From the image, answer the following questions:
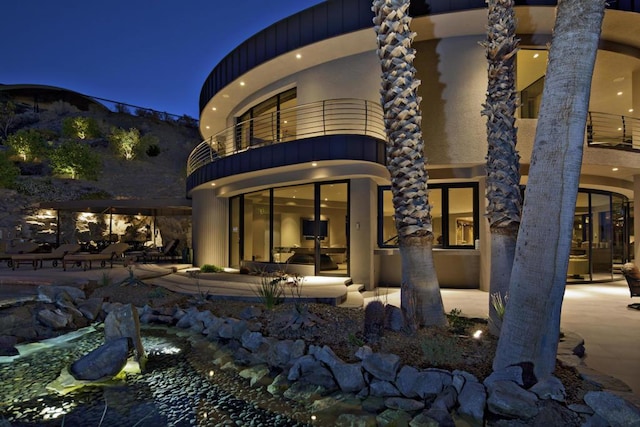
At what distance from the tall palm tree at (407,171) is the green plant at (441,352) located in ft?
1.75

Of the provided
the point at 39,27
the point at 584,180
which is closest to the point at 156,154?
the point at 584,180

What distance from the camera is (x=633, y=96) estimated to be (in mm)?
11727

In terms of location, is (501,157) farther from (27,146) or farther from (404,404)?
(27,146)

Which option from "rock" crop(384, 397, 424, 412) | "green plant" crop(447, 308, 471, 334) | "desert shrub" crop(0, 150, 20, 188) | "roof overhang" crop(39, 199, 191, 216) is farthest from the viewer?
"desert shrub" crop(0, 150, 20, 188)

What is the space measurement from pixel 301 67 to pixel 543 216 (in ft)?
33.3

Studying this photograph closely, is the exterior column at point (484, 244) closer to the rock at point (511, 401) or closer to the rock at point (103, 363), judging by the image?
the rock at point (511, 401)

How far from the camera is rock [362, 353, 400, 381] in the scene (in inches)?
160

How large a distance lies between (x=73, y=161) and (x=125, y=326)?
96.6ft

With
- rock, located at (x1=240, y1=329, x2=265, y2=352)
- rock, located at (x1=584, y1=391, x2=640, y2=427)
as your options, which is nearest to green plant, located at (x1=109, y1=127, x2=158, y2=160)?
rock, located at (x1=240, y1=329, x2=265, y2=352)

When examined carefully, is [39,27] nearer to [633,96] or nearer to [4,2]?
[4,2]

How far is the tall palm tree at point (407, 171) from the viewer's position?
5535 millimetres

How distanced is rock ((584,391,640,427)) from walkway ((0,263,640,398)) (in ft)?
2.22

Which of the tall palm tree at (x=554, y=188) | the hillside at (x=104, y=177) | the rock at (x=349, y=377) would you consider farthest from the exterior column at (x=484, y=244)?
the hillside at (x=104, y=177)

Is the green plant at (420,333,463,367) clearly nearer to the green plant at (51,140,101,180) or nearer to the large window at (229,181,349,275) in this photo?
the large window at (229,181,349,275)
